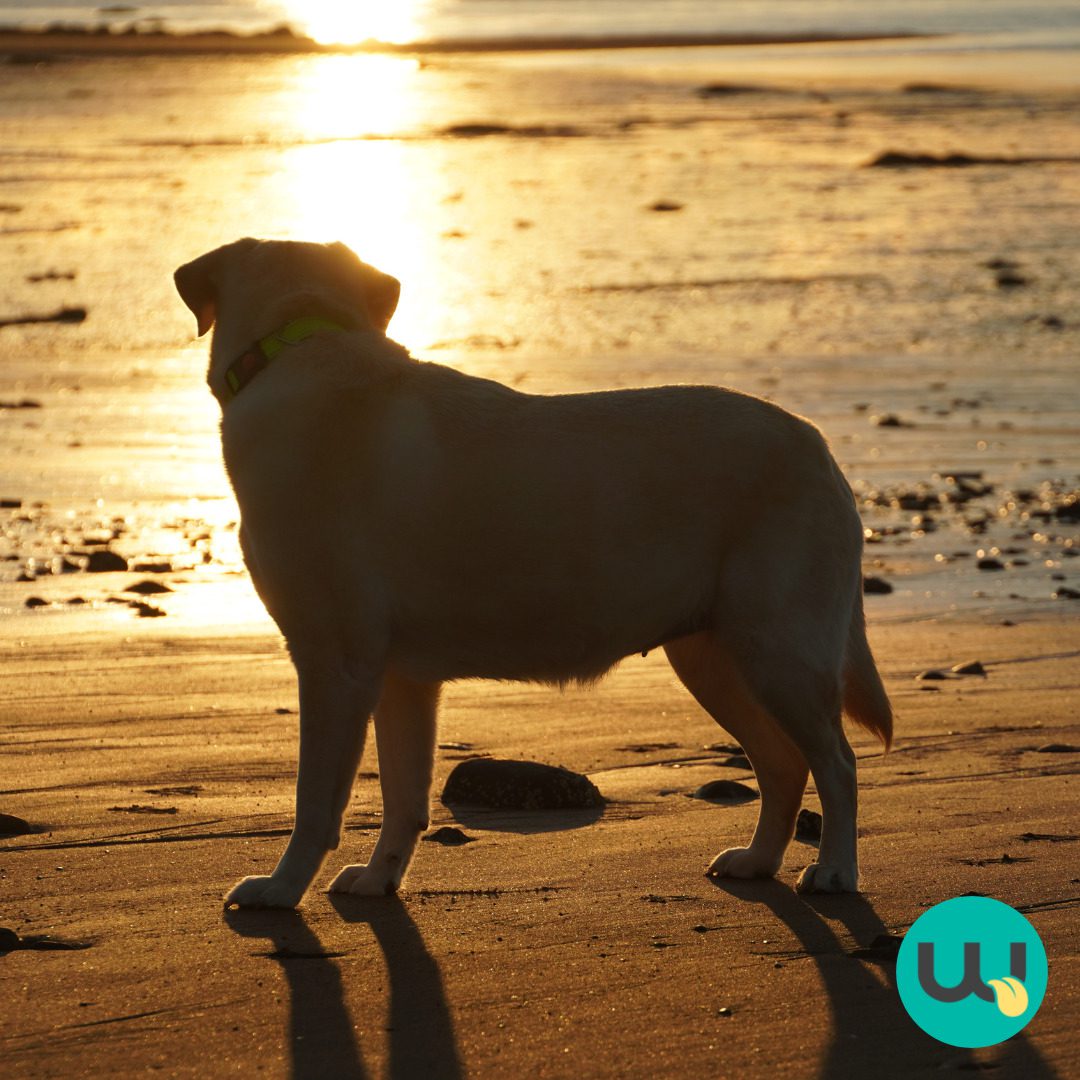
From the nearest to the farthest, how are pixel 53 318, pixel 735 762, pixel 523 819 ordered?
pixel 523 819 → pixel 735 762 → pixel 53 318

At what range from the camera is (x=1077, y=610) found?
8.71m

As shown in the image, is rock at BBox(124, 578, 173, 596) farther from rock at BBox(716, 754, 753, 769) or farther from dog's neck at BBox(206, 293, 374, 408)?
dog's neck at BBox(206, 293, 374, 408)

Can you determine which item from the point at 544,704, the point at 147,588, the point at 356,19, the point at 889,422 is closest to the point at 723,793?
the point at 544,704

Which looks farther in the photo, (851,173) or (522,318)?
(851,173)

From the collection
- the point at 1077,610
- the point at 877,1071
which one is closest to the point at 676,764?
the point at 877,1071

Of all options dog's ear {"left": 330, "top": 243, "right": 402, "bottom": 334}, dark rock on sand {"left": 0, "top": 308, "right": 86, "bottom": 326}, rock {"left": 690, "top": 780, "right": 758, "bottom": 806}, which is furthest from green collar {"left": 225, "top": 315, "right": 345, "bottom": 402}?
dark rock on sand {"left": 0, "top": 308, "right": 86, "bottom": 326}

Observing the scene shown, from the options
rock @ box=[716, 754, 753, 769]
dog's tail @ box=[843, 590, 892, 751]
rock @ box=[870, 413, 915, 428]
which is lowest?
rock @ box=[870, 413, 915, 428]

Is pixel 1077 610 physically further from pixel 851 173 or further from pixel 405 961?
pixel 851 173

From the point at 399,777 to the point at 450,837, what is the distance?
37 cm

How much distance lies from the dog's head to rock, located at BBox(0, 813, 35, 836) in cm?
151

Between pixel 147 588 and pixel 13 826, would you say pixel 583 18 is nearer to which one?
pixel 147 588

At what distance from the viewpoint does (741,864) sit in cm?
516

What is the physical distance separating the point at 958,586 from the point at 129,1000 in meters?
6.03

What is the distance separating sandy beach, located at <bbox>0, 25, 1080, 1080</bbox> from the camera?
4023 mm
